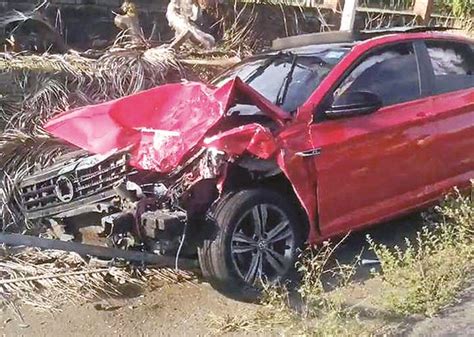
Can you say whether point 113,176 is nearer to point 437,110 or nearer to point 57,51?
point 437,110

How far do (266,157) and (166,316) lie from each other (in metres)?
1.29

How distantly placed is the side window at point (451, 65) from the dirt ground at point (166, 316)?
6.24 feet

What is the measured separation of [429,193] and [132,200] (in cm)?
264

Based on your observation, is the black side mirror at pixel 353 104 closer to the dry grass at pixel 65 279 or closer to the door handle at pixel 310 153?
the door handle at pixel 310 153

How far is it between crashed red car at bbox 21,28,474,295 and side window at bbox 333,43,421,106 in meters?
0.01

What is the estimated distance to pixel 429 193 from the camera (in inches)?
252

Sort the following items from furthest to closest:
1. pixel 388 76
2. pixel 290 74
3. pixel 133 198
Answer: pixel 388 76
pixel 290 74
pixel 133 198

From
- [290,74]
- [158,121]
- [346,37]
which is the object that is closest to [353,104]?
[290,74]

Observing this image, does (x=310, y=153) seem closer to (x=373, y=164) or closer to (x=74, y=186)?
(x=373, y=164)

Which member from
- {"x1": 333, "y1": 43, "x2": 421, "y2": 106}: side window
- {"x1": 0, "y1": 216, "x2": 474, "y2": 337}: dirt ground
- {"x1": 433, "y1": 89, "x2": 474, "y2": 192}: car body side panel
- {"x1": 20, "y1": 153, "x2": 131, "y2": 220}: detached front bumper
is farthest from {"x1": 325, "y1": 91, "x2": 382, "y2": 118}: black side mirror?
{"x1": 20, "y1": 153, "x2": 131, "y2": 220}: detached front bumper

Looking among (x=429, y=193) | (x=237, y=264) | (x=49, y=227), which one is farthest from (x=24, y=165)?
(x=429, y=193)

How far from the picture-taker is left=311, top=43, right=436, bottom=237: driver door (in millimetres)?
5613

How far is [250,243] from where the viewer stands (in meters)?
5.30

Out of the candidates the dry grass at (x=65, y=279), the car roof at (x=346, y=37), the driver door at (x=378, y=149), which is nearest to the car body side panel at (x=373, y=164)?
the driver door at (x=378, y=149)
